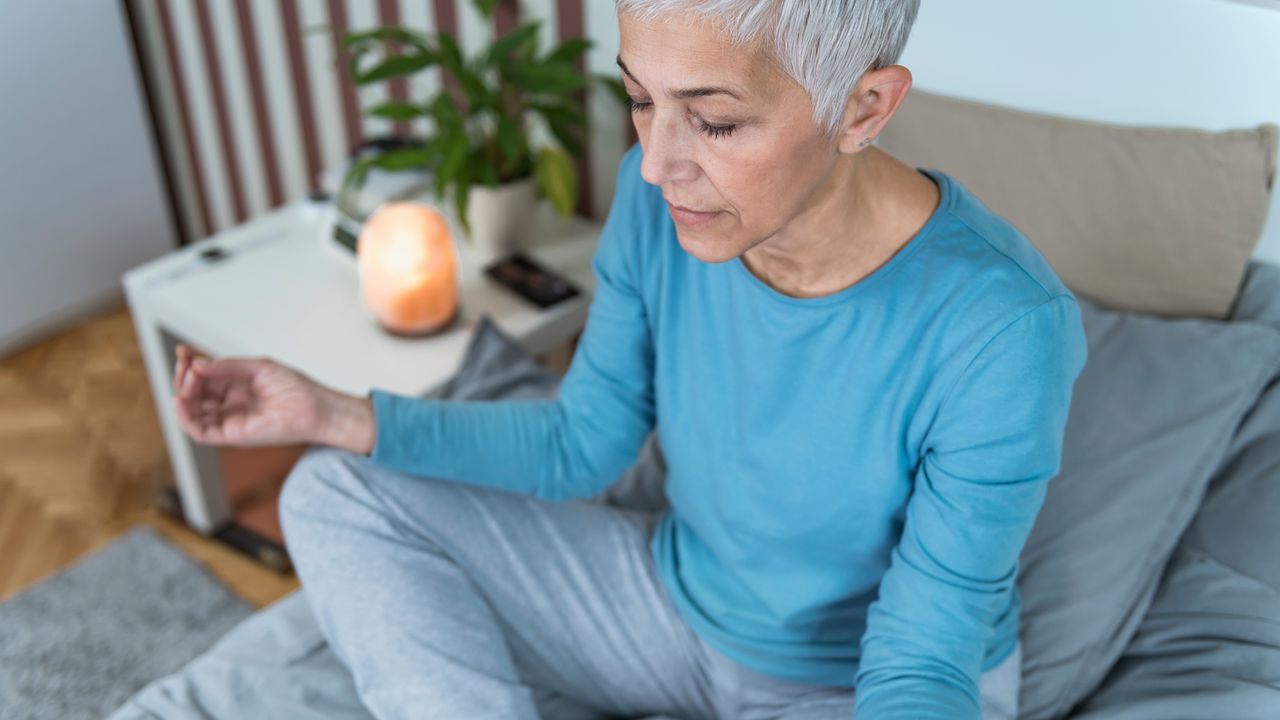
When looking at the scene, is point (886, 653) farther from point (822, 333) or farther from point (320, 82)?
point (320, 82)

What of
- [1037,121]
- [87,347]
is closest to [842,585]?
[1037,121]

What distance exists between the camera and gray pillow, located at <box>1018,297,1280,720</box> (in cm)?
105

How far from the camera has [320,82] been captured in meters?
2.16

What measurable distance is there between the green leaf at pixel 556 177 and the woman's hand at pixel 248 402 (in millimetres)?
653

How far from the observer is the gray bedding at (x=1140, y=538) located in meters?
1.02

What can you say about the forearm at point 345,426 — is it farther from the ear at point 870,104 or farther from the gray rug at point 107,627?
the gray rug at point 107,627

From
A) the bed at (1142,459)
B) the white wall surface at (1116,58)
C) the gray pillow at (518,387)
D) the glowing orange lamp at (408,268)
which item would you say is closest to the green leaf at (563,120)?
the glowing orange lamp at (408,268)

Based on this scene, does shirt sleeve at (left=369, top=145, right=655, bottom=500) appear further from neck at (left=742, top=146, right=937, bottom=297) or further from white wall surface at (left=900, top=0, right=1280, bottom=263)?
white wall surface at (left=900, top=0, right=1280, bottom=263)

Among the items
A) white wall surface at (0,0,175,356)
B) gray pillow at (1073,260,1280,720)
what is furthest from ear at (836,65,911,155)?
white wall surface at (0,0,175,356)

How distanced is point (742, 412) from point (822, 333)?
0.11m

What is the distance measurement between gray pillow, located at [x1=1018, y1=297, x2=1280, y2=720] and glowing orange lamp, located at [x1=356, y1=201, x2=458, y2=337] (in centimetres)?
84

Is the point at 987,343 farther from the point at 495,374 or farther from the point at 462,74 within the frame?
the point at 462,74

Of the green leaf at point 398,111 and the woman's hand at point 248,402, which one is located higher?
the green leaf at point 398,111

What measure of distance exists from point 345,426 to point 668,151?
458 millimetres
